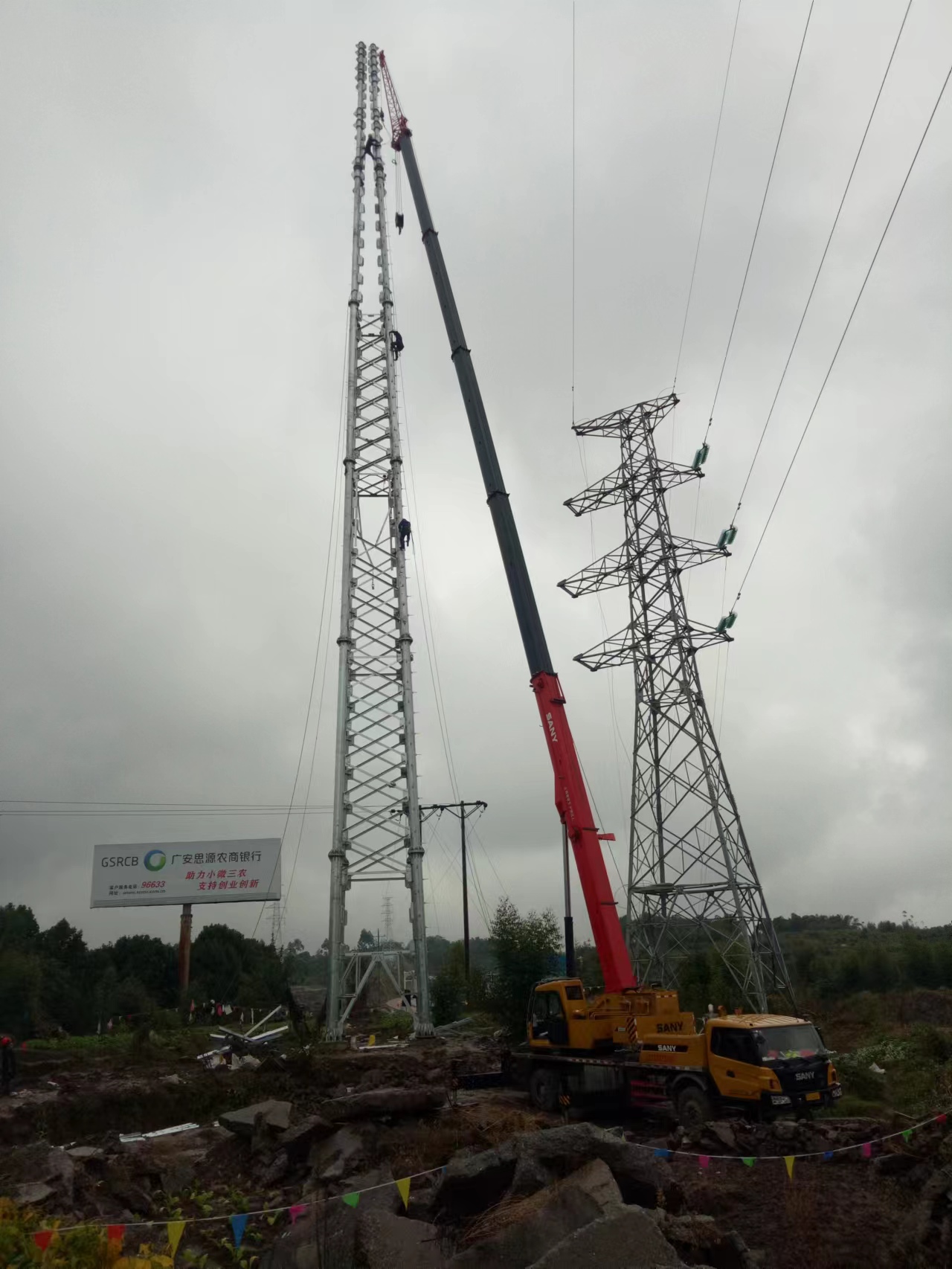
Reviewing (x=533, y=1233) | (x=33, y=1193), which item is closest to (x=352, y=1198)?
(x=533, y=1233)

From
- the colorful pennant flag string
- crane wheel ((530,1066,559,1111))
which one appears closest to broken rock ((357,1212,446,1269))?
the colorful pennant flag string

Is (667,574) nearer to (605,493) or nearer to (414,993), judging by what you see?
(605,493)

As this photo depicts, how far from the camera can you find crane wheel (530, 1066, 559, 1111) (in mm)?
15977

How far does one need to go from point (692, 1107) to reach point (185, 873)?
3554cm

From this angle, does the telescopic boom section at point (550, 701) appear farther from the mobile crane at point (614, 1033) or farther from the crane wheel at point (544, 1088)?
the crane wheel at point (544, 1088)

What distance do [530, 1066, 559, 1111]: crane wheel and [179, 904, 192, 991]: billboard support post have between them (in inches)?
1170

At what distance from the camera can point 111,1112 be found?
1744 cm

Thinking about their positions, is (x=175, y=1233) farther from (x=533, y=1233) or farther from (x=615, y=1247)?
(x=615, y=1247)

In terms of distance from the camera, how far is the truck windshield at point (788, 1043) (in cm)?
1316

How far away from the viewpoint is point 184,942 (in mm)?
42844

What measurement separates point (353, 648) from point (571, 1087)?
1308 centimetres

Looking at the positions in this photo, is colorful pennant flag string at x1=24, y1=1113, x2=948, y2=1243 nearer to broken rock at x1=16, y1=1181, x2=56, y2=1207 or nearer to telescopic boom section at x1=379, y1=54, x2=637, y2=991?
broken rock at x1=16, y1=1181, x2=56, y2=1207

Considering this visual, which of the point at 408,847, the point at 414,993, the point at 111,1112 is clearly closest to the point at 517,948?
the point at 414,993

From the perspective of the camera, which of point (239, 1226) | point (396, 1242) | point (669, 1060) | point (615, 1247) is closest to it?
point (615, 1247)
